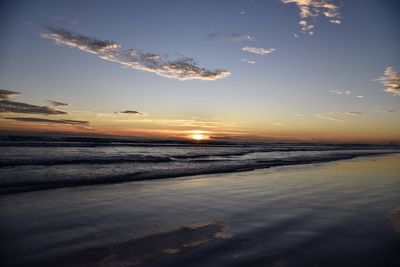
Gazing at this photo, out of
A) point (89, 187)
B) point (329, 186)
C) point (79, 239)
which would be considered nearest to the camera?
point (79, 239)

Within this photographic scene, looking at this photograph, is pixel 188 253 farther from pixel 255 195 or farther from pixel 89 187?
pixel 89 187

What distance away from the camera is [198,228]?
525cm

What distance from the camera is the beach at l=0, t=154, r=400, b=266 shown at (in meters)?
3.87

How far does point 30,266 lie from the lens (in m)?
3.57

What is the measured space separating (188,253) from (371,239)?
2879 millimetres

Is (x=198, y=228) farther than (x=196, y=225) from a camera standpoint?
No

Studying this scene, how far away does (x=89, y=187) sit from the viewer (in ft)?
31.5

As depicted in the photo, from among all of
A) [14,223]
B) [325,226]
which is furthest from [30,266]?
[325,226]

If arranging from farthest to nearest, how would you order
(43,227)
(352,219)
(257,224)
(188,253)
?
1. (352,219)
2. (257,224)
3. (43,227)
4. (188,253)

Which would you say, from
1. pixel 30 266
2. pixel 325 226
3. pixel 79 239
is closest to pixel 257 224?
pixel 325 226

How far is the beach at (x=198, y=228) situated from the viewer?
3869 millimetres

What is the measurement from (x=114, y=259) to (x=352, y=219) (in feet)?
15.0

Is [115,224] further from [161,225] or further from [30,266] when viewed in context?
[30,266]

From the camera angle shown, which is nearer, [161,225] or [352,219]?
[161,225]
